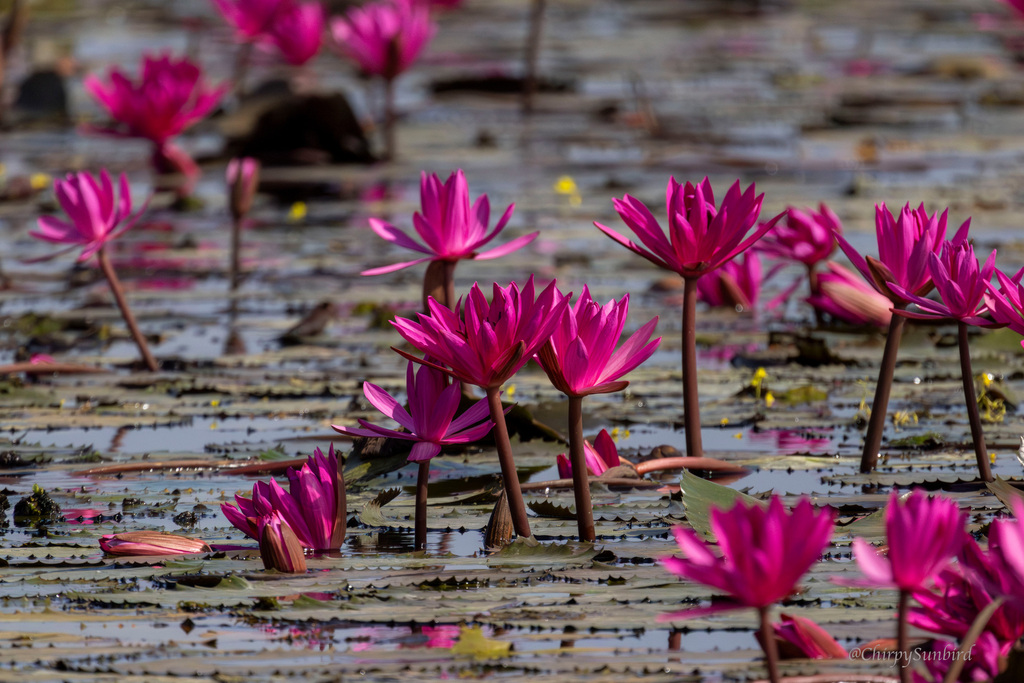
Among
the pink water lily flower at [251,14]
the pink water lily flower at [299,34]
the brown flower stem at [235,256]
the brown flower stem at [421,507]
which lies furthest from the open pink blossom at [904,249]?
the pink water lily flower at [251,14]

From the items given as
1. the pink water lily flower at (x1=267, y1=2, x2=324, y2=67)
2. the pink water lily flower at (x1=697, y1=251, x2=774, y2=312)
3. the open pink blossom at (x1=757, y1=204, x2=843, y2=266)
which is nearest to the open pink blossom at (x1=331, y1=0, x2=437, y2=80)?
the pink water lily flower at (x1=267, y1=2, x2=324, y2=67)

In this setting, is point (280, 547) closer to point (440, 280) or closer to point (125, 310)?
point (440, 280)

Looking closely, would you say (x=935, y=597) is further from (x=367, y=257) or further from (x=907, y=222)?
(x=367, y=257)

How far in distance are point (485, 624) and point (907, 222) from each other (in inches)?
28.5

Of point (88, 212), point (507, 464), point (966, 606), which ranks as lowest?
point (966, 606)

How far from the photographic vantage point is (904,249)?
64.9 inches

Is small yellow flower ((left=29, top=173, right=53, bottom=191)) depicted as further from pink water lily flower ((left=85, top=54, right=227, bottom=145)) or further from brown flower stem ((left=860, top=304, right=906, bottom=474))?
brown flower stem ((left=860, top=304, right=906, bottom=474))

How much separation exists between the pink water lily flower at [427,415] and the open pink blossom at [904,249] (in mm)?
514

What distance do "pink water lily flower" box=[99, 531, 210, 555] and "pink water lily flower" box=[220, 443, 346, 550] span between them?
8cm

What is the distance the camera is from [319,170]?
199 inches

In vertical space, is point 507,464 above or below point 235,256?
below

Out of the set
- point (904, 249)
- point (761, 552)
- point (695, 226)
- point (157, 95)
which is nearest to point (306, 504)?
point (695, 226)

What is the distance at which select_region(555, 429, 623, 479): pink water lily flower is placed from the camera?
5.86ft

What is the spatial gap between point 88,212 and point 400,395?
61cm
